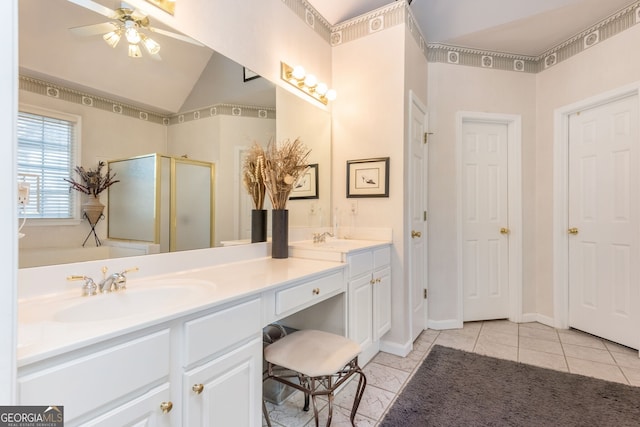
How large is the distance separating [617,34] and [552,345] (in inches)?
104

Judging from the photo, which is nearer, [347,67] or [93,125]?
[93,125]

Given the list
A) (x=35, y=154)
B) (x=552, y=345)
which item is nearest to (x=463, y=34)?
(x=552, y=345)

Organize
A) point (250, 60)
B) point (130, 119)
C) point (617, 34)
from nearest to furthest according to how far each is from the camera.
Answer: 1. point (130, 119)
2. point (250, 60)
3. point (617, 34)

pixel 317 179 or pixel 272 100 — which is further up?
pixel 272 100

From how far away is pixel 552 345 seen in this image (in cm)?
259

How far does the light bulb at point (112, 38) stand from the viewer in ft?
4.14

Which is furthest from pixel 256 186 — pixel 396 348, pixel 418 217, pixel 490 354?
pixel 490 354

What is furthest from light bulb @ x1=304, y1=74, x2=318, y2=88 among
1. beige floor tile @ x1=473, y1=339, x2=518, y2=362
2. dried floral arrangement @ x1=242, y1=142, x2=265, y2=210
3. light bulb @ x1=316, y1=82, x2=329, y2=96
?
beige floor tile @ x1=473, y1=339, x2=518, y2=362

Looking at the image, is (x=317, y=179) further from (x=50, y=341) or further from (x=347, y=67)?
(x=50, y=341)

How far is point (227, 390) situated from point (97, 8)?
157 cm

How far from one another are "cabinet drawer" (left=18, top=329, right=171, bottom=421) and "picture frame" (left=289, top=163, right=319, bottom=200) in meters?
1.62

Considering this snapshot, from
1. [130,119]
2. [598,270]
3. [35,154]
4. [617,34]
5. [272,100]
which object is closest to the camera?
[35,154]

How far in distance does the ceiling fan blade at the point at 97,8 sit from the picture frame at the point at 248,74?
2.30 ft

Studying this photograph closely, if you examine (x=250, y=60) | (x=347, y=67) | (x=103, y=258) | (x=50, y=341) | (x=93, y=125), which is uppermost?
(x=347, y=67)
